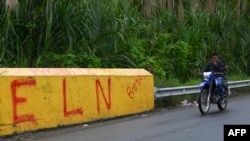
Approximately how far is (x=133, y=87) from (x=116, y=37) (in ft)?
14.1

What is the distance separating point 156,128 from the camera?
11.0m

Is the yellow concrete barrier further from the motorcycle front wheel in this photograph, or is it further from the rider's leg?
the rider's leg

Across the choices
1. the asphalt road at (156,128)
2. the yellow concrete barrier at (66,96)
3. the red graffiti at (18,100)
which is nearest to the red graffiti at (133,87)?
the yellow concrete barrier at (66,96)

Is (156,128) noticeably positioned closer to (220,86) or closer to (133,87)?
(133,87)

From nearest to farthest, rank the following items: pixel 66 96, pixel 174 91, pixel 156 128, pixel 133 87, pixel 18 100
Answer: pixel 18 100 < pixel 156 128 < pixel 66 96 < pixel 133 87 < pixel 174 91

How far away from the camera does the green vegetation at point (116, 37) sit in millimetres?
15930

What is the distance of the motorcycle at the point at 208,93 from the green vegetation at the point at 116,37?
2661mm

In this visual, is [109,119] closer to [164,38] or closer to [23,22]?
[23,22]

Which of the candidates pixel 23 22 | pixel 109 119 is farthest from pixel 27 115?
pixel 23 22

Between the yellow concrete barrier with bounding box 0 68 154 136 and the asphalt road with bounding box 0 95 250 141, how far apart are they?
280mm

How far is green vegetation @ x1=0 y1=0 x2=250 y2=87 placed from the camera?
52.3 ft

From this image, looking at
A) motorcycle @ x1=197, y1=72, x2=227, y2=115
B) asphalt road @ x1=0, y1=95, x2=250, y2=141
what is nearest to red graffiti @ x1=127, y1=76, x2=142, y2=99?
asphalt road @ x1=0, y1=95, x2=250, y2=141

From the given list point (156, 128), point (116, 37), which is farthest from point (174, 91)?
point (156, 128)

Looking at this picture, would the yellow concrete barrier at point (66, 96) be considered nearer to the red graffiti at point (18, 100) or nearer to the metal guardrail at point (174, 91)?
the red graffiti at point (18, 100)
